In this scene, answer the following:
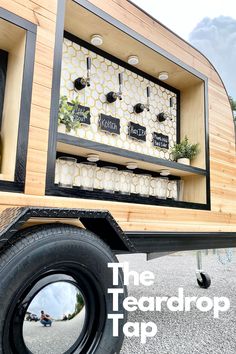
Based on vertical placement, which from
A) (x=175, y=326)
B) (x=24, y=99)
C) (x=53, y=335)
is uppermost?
(x=24, y=99)

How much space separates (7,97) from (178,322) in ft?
5.19

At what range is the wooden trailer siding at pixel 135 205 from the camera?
119 cm

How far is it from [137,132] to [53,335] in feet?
5.26

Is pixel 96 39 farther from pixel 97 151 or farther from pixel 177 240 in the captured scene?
pixel 177 240

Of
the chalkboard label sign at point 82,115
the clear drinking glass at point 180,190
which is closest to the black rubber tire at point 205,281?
the clear drinking glass at point 180,190

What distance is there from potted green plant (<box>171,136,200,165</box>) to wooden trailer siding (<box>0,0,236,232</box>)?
117mm

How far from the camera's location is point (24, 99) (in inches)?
47.0

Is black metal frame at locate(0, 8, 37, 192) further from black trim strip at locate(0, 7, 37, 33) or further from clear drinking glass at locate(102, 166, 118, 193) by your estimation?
clear drinking glass at locate(102, 166, 118, 193)

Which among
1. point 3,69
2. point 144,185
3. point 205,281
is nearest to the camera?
point 3,69

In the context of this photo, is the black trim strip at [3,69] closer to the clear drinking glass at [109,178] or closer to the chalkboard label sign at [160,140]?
the clear drinking glass at [109,178]

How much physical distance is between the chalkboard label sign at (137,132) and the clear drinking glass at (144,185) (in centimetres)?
29

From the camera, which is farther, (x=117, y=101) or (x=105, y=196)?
(x=117, y=101)

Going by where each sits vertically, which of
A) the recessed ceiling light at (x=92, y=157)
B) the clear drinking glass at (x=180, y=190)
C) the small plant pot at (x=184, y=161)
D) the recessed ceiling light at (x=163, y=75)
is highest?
the recessed ceiling light at (x=163, y=75)

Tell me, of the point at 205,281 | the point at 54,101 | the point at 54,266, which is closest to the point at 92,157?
the point at 54,101
